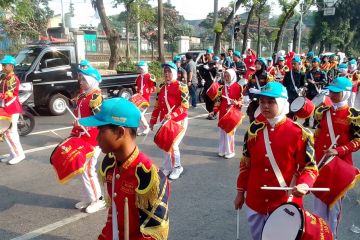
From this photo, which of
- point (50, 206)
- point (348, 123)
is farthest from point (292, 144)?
point (50, 206)

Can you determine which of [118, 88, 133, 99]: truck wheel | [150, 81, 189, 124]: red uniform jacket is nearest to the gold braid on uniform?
[150, 81, 189, 124]: red uniform jacket

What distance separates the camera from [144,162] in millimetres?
2520

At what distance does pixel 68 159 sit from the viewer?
490cm

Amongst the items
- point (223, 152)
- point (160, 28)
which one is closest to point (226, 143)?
point (223, 152)

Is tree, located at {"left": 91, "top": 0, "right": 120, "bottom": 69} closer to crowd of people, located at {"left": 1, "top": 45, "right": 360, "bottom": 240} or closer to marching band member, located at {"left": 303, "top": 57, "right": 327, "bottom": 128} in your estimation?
marching band member, located at {"left": 303, "top": 57, "right": 327, "bottom": 128}

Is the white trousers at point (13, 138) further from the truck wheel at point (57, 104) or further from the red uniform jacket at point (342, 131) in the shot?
the red uniform jacket at point (342, 131)

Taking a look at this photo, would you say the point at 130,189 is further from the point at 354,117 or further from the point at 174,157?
the point at 174,157

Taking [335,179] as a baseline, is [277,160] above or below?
above

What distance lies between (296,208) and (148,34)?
38709 mm

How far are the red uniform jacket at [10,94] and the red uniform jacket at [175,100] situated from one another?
286 centimetres

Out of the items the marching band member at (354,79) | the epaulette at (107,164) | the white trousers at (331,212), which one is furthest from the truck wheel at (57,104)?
the epaulette at (107,164)

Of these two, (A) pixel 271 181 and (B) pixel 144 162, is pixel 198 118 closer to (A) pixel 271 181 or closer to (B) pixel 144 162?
(A) pixel 271 181

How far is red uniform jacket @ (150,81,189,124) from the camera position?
6645 mm

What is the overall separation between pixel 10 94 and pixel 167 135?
10.9ft
